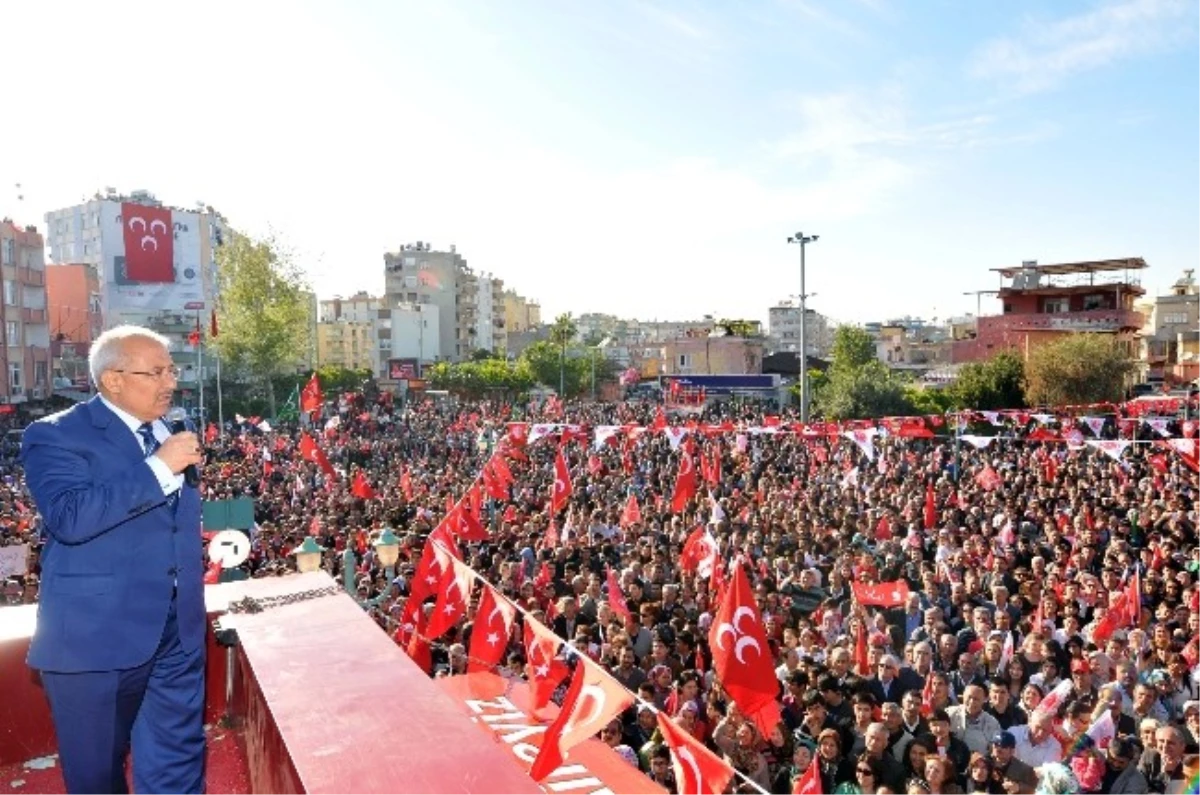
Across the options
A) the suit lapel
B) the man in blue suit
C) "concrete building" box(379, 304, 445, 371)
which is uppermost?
"concrete building" box(379, 304, 445, 371)

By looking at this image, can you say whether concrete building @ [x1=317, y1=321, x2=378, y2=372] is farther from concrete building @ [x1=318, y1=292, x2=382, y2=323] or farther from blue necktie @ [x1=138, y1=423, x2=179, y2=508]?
blue necktie @ [x1=138, y1=423, x2=179, y2=508]

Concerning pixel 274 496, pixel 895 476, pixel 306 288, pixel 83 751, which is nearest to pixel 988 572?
pixel 895 476

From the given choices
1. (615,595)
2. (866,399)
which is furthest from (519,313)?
(615,595)

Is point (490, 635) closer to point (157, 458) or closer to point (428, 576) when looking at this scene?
point (428, 576)

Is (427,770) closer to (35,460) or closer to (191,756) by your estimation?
(191,756)

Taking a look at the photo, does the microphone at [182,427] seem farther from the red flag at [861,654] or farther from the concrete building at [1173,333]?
the concrete building at [1173,333]

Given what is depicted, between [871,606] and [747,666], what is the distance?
13.5ft

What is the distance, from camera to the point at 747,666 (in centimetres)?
662

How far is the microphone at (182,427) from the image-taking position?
2.46m

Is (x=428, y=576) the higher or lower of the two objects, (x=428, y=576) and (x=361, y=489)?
the higher

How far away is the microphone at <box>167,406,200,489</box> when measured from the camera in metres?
2.46

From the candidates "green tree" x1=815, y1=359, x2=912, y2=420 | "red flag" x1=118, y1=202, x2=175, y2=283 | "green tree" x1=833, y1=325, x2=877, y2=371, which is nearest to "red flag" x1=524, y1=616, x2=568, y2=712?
"green tree" x1=815, y1=359, x2=912, y2=420

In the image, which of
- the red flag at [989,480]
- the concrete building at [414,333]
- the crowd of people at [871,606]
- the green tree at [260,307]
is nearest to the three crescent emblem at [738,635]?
the crowd of people at [871,606]

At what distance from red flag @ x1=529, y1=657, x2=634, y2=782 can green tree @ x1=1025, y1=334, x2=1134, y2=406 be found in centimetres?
3774
